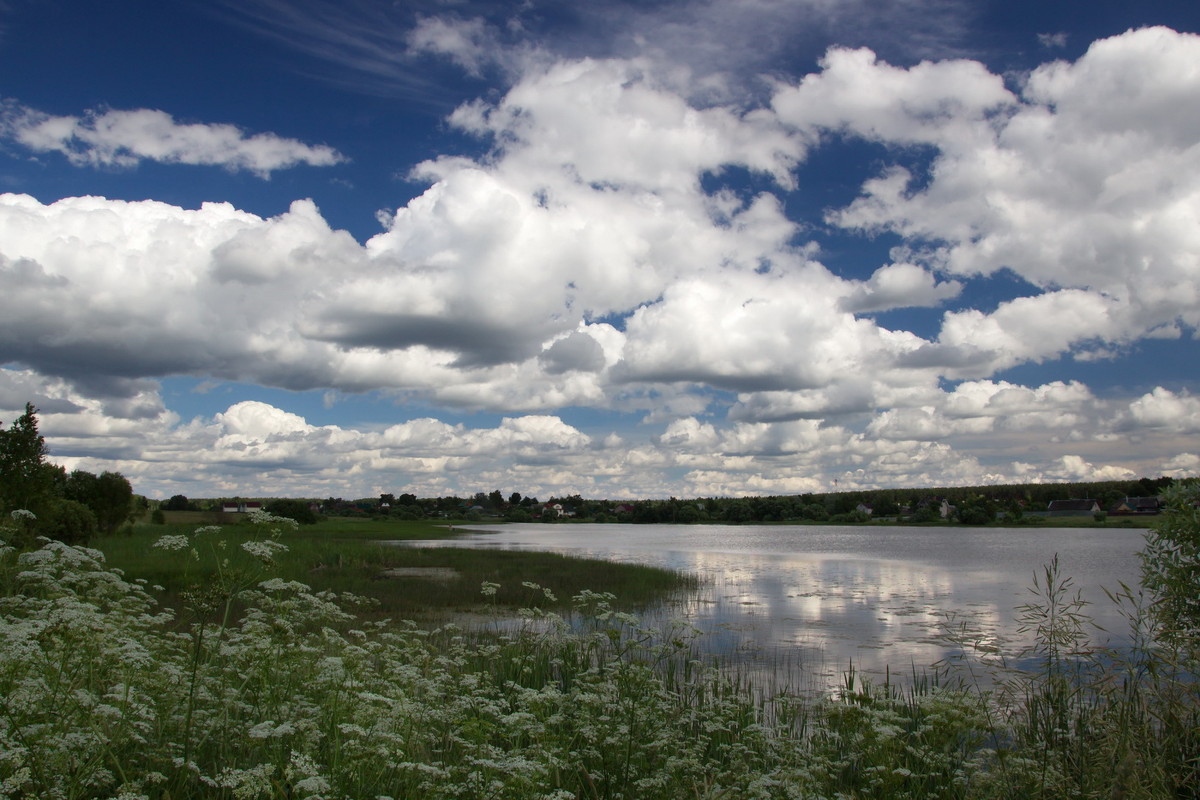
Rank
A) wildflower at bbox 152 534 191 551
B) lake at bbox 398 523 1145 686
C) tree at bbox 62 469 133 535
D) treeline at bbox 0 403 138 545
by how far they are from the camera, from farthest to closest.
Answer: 1. tree at bbox 62 469 133 535
2. treeline at bbox 0 403 138 545
3. lake at bbox 398 523 1145 686
4. wildflower at bbox 152 534 191 551

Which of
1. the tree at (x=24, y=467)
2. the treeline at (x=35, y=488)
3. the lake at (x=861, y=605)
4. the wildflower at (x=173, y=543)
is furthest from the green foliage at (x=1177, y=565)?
the tree at (x=24, y=467)

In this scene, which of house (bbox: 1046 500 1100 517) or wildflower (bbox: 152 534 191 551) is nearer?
wildflower (bbox: 152 534 191 551)

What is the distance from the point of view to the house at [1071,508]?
459ft

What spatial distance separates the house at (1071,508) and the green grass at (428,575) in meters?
135

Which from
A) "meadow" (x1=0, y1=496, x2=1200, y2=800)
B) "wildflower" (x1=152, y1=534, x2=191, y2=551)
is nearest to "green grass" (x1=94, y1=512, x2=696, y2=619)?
"meadow" (x1=0, y1=496, x2=1200, y2=800)

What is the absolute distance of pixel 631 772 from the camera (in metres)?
6.99

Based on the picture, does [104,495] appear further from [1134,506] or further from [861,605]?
[1134,506]

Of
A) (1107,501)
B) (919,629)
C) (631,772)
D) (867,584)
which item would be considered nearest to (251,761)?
(631,772)

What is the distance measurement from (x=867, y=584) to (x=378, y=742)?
32.5 metres

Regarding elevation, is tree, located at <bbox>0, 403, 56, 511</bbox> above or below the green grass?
above

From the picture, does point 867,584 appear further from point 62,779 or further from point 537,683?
point 62,779

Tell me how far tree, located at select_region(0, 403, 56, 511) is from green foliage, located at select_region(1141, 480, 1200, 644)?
30973mm

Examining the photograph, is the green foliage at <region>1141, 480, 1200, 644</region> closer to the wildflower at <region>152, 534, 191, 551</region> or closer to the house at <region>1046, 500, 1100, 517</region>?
the wildflower at <region>152, 534, 191, 551</region>

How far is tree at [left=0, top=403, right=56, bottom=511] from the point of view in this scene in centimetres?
2659
